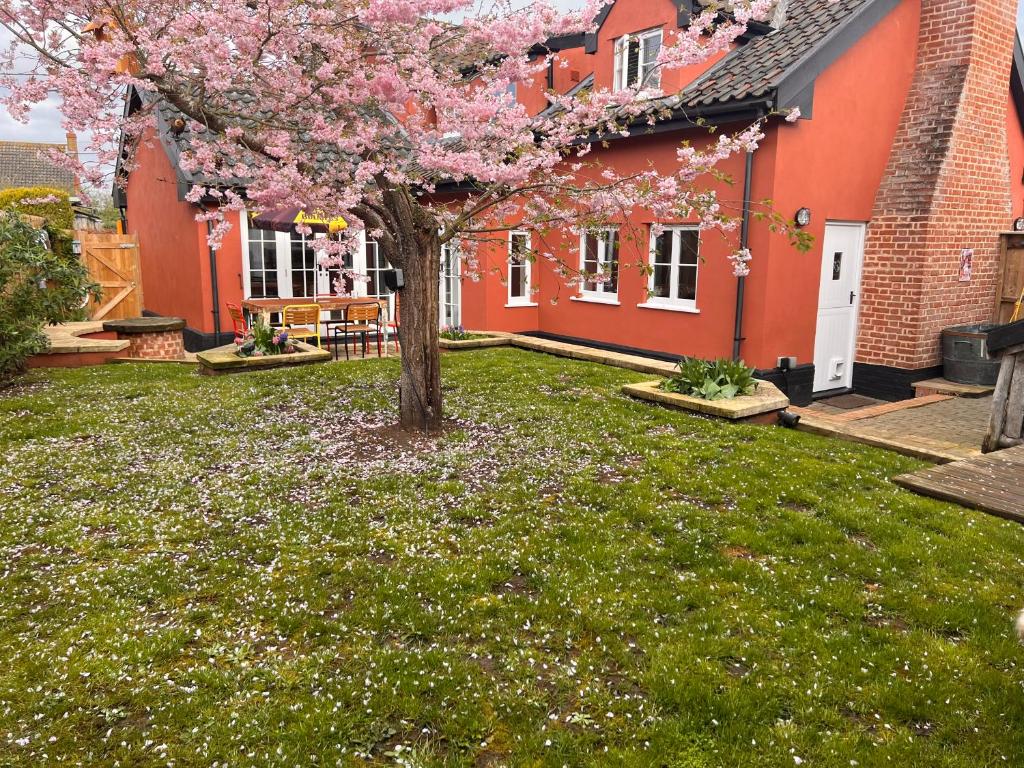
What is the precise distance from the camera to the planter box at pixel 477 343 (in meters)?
12.5

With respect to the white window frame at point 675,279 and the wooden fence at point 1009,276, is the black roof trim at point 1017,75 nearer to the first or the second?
the wooden fence at point 1009,276

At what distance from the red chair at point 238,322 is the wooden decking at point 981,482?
10755mm

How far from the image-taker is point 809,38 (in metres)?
9.80

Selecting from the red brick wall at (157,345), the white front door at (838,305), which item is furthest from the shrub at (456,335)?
the white front door at (838,305)

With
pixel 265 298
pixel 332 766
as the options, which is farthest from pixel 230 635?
pixel 265 298

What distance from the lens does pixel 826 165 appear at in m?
10.2

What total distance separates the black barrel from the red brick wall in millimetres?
13523

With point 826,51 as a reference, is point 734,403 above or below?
below

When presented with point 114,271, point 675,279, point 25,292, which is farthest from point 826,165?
point 114,271

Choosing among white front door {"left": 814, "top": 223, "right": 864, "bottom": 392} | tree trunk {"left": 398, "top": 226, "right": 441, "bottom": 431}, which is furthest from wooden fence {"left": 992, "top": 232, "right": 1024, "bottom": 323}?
tree trunk {"left": 398, "top": 226, "right": 441, "bottom": 431}

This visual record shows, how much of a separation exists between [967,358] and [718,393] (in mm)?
5281

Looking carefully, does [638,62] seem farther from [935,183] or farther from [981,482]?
[981,482]

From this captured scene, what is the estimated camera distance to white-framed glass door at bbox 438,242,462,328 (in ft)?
→ 50.4

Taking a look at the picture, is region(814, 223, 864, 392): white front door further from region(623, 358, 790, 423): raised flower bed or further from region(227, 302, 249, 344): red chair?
region(227, 302, 249, 344): red chair
